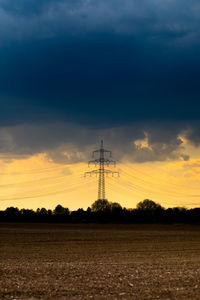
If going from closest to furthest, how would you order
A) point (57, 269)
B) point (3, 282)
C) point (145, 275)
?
point (3, 282) → point (145, 275) → point (57, 269)

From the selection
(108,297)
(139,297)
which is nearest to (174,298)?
(139,297)

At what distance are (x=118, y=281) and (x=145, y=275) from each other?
8.32 feet

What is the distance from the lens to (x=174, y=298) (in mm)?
17641

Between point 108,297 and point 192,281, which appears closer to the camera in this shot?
point 108,297

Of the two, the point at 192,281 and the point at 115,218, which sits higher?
the point at 115,218

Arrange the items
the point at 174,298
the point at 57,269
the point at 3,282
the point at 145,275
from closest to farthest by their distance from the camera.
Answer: the point at 174,298 → the point at 3,282 → the point at 145,275 → the point at 57,269

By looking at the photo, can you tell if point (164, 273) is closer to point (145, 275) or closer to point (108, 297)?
point (145, 275)

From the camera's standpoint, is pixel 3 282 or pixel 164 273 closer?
pixel 3 282

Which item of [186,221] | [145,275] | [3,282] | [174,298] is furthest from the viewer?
[186,221]

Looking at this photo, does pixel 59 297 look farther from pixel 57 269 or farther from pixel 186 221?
pixel 186 221

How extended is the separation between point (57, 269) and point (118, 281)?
5.48 m

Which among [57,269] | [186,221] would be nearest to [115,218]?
[186,221]

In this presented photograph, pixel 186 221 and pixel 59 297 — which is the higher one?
pixel 186 221

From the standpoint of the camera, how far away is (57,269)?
2542 cm
